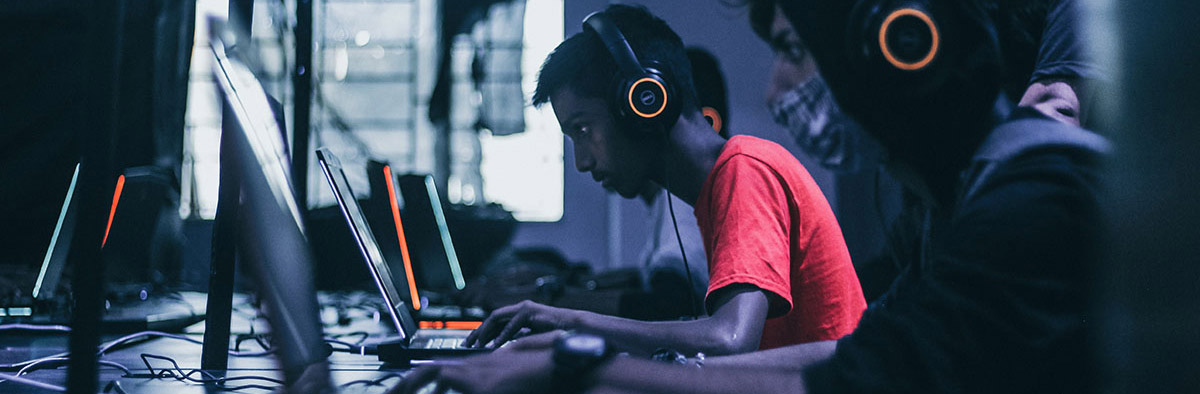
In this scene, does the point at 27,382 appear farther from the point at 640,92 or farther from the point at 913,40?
the point at 913,40

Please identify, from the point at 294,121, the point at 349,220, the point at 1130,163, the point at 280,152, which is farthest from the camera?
the point at 294,121

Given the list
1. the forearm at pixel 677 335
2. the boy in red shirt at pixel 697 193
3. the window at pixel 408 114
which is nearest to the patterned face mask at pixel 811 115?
the boy in red shirt at pixel 697 193

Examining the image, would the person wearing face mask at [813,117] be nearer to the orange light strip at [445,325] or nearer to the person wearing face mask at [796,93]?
the person wearing face mask at [796,93]

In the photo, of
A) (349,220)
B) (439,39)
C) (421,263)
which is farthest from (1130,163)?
(439,39)

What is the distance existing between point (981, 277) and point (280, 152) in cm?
50

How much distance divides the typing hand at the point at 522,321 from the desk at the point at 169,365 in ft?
0.35

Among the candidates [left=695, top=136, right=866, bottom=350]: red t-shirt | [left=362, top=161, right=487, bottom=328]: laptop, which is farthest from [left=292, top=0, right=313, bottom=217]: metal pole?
[left=695, top=136, right=866, bottom=350]: red t-shirt

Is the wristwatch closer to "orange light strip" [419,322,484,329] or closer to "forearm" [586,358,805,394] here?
"forearm" [586,358,805,394]

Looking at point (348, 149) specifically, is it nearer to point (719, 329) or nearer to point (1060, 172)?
point (719, 329)

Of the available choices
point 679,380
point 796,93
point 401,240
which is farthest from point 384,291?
point 796,93

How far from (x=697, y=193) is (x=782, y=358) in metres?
0.35

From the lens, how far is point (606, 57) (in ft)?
3.44

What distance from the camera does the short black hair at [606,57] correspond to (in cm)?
105

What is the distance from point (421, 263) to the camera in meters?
1.63
